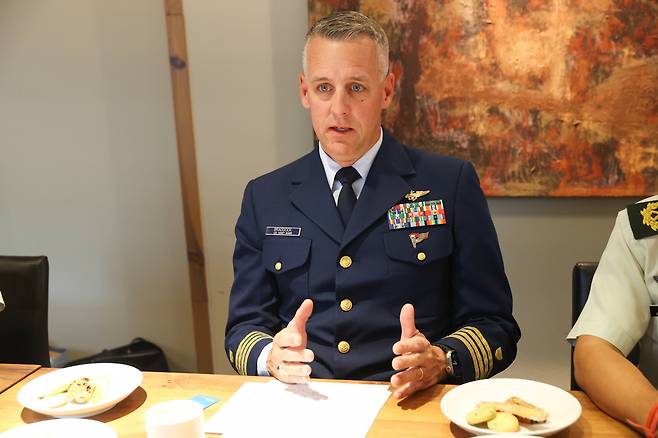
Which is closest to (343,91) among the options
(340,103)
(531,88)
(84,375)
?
(340,103)

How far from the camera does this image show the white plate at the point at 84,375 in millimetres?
1260

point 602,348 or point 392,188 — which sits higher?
point 392,188

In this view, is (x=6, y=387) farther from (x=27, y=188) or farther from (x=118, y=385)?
(x=27, y=188)

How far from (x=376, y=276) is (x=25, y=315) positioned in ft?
3.32

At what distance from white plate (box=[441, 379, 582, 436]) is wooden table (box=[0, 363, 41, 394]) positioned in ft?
3.11

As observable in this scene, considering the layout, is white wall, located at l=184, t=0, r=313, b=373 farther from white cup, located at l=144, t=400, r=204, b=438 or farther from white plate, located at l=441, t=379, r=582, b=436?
white cup, located at l=144, t=400, r=204, b=438

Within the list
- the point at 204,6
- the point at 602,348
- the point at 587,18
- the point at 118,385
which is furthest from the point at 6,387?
the point at 587,18

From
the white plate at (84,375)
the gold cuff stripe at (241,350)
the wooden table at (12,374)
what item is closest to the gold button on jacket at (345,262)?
the gold cuff stripe at (241,350)

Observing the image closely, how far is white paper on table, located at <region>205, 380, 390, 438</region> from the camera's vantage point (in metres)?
1.19

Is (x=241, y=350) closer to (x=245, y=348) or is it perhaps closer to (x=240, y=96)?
(x=245, y=348)

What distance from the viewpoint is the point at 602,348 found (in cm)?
129

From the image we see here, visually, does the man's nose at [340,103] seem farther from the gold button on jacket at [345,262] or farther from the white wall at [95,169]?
the white wall at [95,169]

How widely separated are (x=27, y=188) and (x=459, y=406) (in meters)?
2.61

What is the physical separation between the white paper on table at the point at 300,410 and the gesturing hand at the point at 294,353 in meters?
0.03
